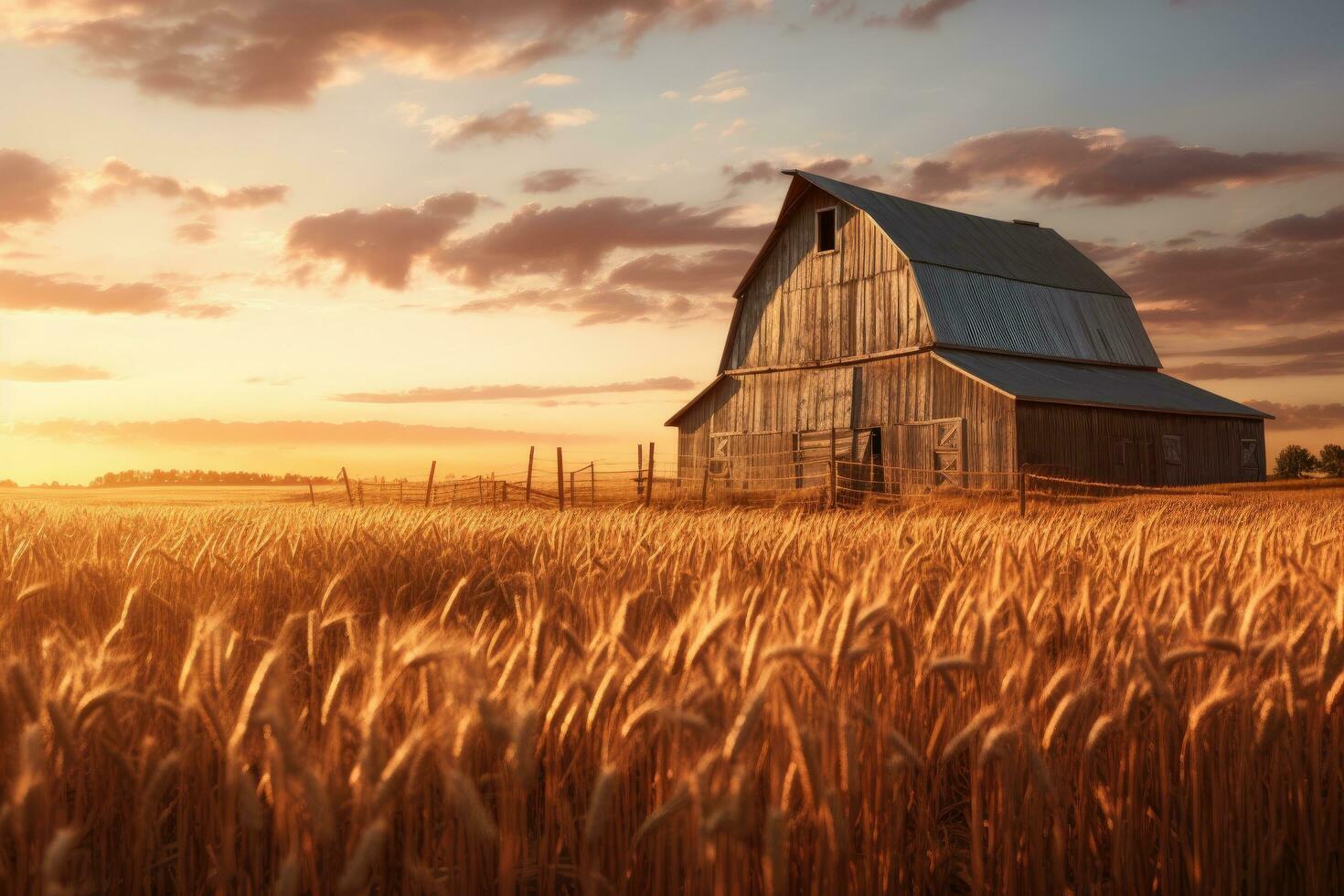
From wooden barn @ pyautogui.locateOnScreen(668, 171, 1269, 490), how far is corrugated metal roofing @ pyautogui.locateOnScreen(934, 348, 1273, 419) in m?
0.09

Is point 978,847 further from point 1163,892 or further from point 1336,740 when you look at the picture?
point 1336,740

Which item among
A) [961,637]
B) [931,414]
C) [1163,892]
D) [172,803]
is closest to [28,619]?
[172,803]

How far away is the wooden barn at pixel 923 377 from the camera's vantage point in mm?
27719

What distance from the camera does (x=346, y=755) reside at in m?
2.30

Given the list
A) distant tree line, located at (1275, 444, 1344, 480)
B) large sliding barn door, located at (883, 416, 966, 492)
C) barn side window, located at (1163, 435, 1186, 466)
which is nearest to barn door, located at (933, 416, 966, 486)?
large sliding barn door, located at (883, 416, 966, 492)

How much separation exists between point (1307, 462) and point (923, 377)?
1604 inches

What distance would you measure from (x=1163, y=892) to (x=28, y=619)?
527 cm

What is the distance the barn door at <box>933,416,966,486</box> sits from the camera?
27188mm

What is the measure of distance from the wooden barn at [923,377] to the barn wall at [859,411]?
48mm

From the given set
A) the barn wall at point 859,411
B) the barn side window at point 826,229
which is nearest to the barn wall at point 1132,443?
the barn wall at point 859,411

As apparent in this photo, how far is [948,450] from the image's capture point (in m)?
27.7

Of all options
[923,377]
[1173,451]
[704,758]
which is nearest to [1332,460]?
[1173,451]

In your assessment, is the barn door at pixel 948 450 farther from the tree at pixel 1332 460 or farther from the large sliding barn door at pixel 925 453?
the tree at pixel 1332 460

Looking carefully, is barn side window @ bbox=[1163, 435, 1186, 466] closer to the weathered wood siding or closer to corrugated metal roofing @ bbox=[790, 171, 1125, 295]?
corrugated metal roofing @ bbox=[790, 171, 1125, 295]
